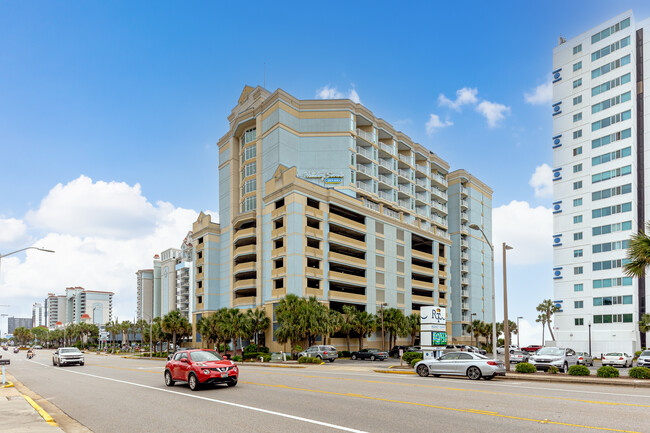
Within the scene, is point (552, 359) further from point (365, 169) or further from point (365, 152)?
point (365, 152)

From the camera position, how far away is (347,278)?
238ft

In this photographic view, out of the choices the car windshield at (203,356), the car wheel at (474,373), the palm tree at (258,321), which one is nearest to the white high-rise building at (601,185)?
the palm tree at (258,321)

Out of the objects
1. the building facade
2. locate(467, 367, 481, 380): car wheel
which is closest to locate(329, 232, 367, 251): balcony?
the building facade

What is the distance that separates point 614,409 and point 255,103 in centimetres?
7723

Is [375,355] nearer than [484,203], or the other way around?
[375,355]

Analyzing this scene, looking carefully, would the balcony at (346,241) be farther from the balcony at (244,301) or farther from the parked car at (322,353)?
the parked car at (322,353)

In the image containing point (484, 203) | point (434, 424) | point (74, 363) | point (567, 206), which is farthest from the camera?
point (484, 203)

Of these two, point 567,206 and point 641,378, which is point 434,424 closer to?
point 641,378

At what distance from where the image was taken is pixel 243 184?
84.7m

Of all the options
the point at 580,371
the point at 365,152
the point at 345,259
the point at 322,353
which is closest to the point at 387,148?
the point at 365,152

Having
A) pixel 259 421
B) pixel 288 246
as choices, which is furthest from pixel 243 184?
pixel 259 421

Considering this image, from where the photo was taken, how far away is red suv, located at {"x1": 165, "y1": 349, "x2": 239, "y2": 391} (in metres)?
20.2

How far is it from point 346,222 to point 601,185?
42.5m

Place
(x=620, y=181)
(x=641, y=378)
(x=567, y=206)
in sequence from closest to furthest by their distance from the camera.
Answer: (x=641, y=378) < (x=620, y=181) < (x=567, y=206)
